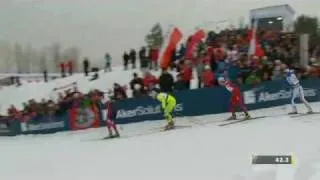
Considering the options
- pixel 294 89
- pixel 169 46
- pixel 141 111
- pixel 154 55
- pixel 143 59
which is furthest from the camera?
pixel 143 59

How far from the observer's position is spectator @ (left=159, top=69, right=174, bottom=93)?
19.5 m

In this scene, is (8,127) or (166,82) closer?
(166,82)

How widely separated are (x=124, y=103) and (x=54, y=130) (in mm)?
3180

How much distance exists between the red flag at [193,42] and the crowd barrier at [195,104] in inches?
111

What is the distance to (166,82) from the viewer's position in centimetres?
1955

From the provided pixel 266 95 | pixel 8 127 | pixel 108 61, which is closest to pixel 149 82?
pixel 266 95

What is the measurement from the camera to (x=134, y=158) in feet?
44.1

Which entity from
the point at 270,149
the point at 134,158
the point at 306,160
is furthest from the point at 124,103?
the point at 306,160

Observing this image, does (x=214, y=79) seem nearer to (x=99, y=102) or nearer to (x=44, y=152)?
(x=99, y=102)

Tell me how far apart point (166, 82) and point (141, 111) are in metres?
1.37

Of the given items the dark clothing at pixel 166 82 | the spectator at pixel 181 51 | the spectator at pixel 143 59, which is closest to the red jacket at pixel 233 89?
the dark clothing at pixel 166 82

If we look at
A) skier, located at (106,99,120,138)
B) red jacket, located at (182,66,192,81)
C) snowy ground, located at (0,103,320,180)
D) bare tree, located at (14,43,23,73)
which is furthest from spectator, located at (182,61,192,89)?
bare tree, located at (14,43,23,73)

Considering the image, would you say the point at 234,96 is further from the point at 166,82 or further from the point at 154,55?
the point at 154,55

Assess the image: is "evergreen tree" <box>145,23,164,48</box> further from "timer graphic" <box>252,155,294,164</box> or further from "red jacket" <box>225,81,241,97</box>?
"timer graphic" <box>252,155,294,164</box>
